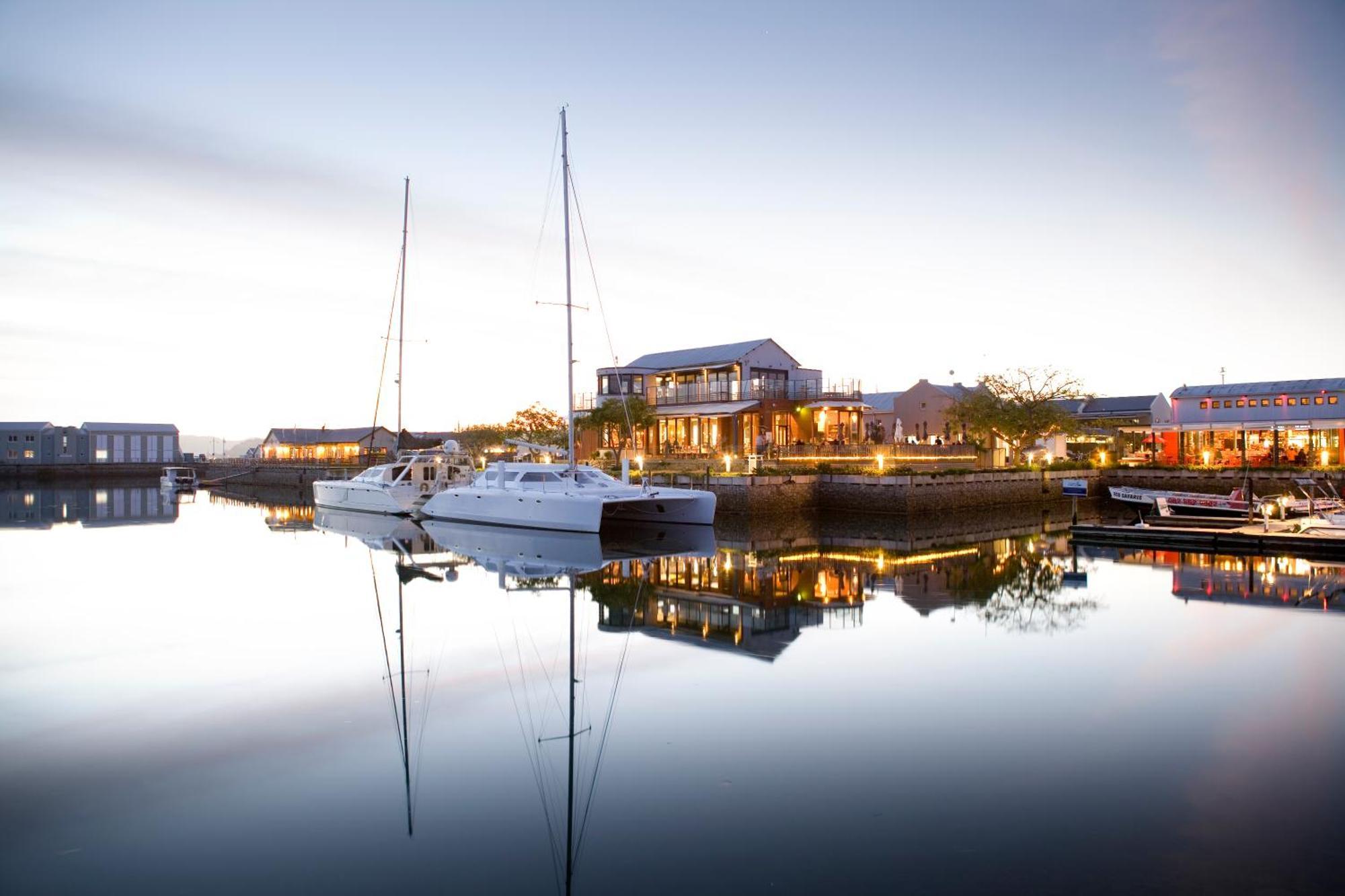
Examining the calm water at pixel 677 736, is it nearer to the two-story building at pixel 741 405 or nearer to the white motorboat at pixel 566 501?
the white motorboat at pixel 566 501

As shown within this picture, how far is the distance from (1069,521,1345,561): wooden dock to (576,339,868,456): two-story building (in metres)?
19.8

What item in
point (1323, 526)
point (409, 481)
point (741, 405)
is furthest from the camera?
point (741, 405)

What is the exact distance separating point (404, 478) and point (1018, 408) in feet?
124

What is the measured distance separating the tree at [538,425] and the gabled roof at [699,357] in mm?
10499

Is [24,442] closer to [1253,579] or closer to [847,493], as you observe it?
[847,493]

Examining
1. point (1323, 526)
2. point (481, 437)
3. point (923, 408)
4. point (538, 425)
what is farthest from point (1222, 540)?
point (481, 437)

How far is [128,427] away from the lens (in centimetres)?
Result: 10975

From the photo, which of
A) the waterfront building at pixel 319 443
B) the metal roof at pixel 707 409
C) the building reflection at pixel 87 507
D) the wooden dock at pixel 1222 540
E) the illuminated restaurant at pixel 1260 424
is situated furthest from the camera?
the waterfront building at pixel 319 443

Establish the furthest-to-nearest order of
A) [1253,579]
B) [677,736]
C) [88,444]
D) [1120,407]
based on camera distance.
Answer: [88,444] < [1120,407] < [1253,579] < [677,736]

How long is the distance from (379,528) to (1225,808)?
3344cm

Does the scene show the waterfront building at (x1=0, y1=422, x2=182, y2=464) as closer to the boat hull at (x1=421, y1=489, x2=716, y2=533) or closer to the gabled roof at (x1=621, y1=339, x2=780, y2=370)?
the gabled roof at (x1=621, y1=339, x2=780, y2=370)

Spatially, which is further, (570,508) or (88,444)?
(88,444)

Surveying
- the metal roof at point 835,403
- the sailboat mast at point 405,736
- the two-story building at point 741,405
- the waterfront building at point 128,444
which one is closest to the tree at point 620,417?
the two-story building at point 741,405

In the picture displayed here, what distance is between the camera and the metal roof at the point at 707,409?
1988 inches
